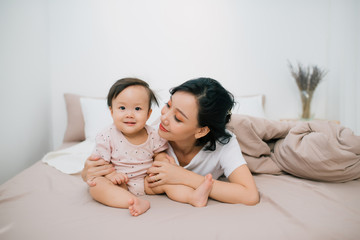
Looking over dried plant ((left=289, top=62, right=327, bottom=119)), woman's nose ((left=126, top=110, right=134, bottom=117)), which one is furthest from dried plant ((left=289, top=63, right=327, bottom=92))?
woman's nose ((left=126, top=110, right=134, bottom=117))

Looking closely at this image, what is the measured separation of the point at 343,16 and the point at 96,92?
9.27ft

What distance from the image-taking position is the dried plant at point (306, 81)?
2338 millimetres

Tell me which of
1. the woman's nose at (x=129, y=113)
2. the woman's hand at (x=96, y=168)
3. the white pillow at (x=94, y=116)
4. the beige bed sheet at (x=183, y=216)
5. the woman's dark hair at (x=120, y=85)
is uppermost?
the woman's dark hair at (x=120, y=85)

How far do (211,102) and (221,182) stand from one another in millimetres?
342

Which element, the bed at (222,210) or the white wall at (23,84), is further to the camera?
the white wall at (23,84)

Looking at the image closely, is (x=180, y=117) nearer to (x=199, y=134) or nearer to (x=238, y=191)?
(x=199, y=134)

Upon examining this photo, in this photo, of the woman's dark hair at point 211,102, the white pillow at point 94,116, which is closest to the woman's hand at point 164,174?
the woman's dark hair at point 211,102

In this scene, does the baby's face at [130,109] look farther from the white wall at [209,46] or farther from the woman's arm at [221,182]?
the white wall at [209,46]

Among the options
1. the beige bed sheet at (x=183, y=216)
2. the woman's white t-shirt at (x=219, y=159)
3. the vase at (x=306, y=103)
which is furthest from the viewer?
the vase at (x=306, y=103)

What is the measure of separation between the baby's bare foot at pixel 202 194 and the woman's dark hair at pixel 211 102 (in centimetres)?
23

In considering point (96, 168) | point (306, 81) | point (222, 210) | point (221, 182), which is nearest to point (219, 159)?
point (221, 182)

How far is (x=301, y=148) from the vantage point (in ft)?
3.69

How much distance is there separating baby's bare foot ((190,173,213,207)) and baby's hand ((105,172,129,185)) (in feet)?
0.98

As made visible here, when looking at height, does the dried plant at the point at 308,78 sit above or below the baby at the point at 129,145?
above
